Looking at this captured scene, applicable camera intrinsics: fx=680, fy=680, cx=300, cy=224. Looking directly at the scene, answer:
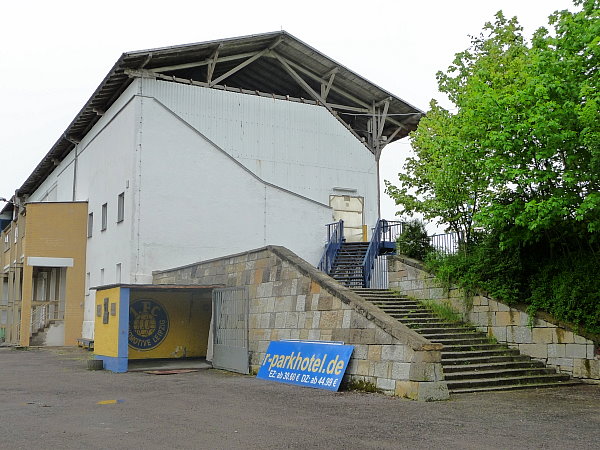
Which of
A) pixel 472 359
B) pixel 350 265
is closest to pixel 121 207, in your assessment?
pixel 350 265

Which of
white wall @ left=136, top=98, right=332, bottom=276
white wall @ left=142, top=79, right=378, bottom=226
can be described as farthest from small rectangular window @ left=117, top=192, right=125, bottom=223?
white wall @ left=142, top=79, right=378, bottom=226

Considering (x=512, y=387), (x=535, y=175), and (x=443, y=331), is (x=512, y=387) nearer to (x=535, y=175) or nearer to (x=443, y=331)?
(x=443, y=331)

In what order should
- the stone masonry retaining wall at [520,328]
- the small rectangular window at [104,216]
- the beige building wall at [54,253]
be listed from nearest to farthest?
1. the stone masonry retaining wall at [520,328]
2. the small rectangular window at [104,216]
3. the beige building wall at [54,253]

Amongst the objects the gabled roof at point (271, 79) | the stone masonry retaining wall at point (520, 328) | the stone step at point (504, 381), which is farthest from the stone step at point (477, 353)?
the gabled roof at point (271, 79)

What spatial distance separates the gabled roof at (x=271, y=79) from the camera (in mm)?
24312

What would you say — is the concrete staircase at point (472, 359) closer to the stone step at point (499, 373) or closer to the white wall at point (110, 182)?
the stone step at point (499, 373)

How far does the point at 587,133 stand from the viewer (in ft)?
39.5

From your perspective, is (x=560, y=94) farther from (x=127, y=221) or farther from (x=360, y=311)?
(x=127, y=221)

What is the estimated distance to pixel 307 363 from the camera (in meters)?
13.5

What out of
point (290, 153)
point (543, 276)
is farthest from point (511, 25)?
point (290, 153)

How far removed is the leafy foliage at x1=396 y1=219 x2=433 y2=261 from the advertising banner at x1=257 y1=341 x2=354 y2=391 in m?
5.50

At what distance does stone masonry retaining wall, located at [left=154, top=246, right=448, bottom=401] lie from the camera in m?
Result: 11.2

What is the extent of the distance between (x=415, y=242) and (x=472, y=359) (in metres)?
5.48

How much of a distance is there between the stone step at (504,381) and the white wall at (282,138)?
A: 14.7 metres
